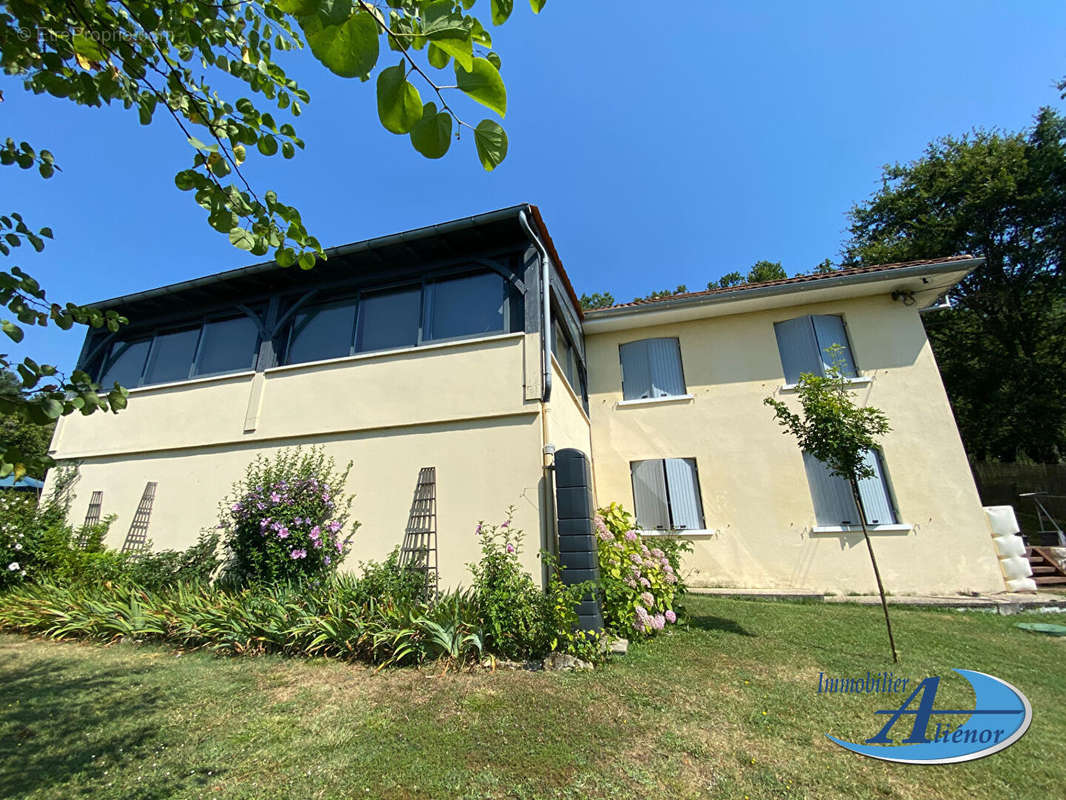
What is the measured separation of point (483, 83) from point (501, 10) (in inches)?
18.4

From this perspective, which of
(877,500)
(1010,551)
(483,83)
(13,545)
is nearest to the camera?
(483,83)

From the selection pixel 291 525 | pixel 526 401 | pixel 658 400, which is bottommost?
pixel 291 525

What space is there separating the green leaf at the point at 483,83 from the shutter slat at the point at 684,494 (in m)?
8.91

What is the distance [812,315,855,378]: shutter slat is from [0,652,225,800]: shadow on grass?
10.9 m

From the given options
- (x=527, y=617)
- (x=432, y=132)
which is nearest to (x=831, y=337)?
(x=527, y=617)

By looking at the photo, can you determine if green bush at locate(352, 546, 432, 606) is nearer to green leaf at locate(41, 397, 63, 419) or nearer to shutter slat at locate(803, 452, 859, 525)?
green leaf at locate(41, 397, 63, 419)

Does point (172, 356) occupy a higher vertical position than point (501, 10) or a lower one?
higher

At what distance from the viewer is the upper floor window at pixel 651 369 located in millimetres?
9797

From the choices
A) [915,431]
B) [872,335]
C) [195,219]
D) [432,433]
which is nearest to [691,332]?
[872,335]

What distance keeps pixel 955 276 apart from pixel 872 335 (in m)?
1.65

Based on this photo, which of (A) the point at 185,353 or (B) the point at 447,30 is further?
(A) the point at 185,353

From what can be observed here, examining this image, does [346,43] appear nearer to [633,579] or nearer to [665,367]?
[633,579]

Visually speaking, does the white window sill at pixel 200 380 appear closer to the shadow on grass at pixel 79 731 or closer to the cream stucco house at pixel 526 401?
the cream stucco house at pixel 526 401

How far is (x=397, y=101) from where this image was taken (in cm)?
111
